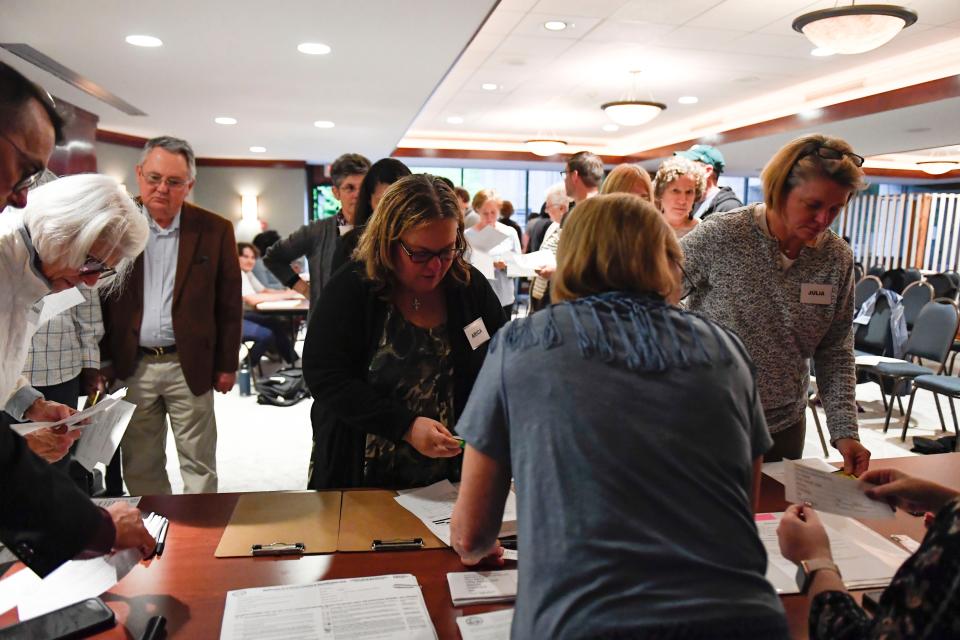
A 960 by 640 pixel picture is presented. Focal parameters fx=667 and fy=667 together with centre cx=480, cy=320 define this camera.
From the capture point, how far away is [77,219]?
4.70 feet

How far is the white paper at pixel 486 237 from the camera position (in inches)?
148

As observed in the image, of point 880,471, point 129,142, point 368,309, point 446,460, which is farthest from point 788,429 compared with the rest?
point 129,142

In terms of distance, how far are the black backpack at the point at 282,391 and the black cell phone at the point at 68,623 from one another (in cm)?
423

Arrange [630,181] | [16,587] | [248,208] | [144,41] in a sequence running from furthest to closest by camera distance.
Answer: [248,208], [144,41], [630,181], [16,587]

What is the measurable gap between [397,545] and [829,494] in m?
0.83

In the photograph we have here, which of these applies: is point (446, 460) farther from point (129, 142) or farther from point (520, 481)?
point (129, 142)

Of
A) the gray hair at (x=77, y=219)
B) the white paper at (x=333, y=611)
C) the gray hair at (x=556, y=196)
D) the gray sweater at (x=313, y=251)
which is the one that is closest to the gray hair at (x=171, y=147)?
the gray sweater at (x=313, y=251)

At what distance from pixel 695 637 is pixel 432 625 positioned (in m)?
0.45

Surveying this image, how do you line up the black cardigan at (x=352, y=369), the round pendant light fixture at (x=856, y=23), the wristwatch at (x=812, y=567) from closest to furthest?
1. the wristwatch at (x=812, y=567)
2. the black cardigan at (x=352, y=369)
3. the round pendant light fixture at (x=856, y=23)

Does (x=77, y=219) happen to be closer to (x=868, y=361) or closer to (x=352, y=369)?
(x=352, y=369)

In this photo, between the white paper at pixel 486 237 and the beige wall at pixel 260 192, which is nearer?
the white paper at pixel 486 237

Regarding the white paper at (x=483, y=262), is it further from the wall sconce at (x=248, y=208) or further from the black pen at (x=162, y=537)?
the wall sconce at (x=248, y=208)

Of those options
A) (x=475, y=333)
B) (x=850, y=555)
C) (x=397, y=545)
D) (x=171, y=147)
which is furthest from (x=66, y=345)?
(x=850, y=555)

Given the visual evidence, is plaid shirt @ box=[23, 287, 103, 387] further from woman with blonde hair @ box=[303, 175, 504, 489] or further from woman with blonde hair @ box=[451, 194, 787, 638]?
woman with blonde hair @ box=[451, 194, 787, 638]
